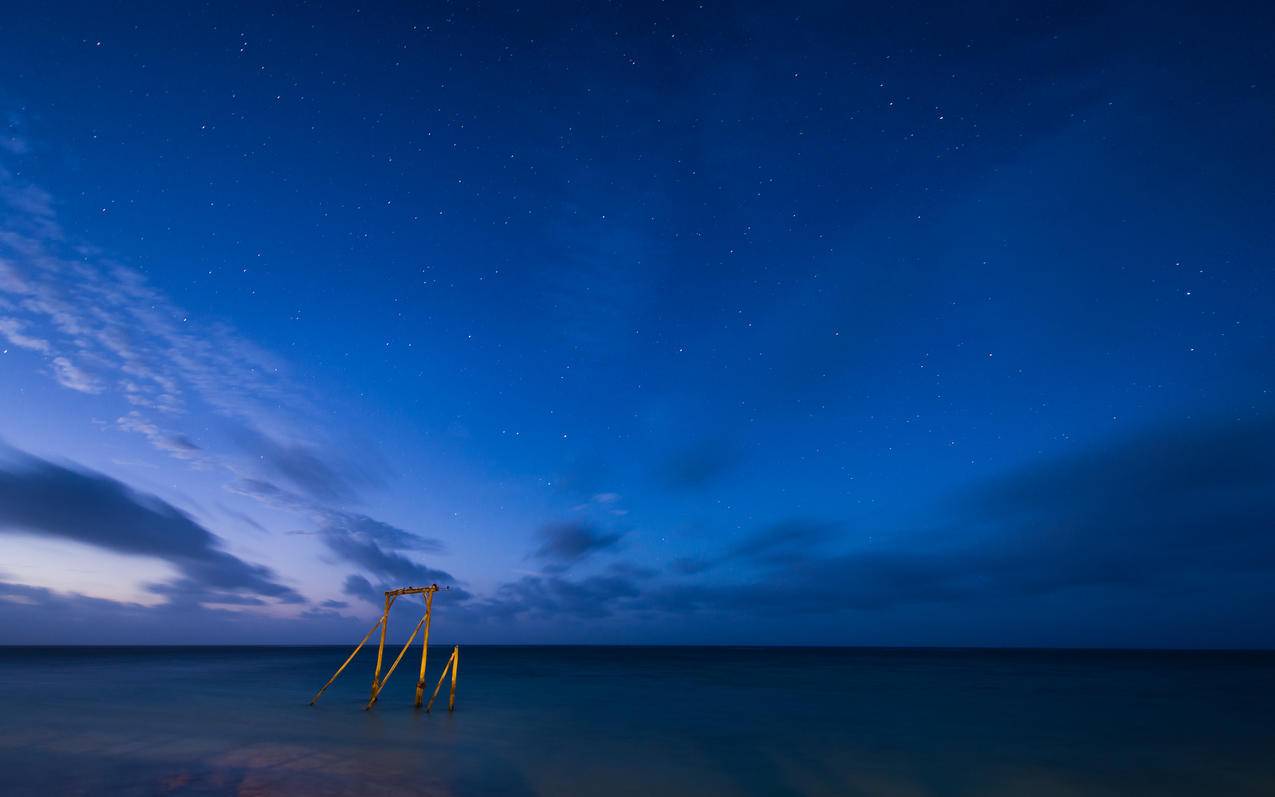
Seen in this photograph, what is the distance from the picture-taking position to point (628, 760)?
1809 cm

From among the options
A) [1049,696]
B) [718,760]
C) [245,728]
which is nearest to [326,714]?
[245,728]

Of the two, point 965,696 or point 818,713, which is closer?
point 818,713

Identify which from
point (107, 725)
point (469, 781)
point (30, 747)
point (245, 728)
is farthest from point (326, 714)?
point (469, 781)

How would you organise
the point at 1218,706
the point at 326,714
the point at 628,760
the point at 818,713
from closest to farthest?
the point at 628,760 → the point at 326,714 → the point at 818,713 → the point at 1218,706

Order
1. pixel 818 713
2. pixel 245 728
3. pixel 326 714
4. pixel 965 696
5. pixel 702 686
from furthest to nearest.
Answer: pixel 702 686 < pixel 965 696 < pixel 818 713 < pixel 326 714 < pixel 245 728

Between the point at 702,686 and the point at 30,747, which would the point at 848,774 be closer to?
the point at 30,747

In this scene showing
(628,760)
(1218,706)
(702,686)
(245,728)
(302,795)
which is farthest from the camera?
(702,686)

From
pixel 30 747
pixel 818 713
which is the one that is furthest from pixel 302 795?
pixel 818 713

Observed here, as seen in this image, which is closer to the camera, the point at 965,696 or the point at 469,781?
the point at 469,781

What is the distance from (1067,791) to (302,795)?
16.7m

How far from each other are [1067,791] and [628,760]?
34.5 feet

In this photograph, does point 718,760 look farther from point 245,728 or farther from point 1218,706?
point 1218,706

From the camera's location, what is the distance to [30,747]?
17.2m

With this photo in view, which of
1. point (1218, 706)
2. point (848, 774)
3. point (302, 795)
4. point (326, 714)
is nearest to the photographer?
point (302, 795)
